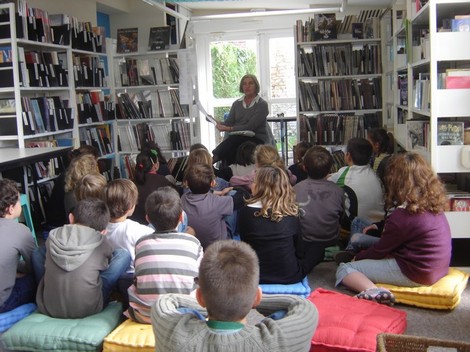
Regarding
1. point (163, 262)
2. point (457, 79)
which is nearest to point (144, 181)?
point (163, 262)

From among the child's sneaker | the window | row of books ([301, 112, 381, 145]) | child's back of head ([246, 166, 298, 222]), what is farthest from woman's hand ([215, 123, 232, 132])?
the window

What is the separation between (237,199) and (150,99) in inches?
139


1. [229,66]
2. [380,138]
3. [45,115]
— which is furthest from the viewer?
[229,66]

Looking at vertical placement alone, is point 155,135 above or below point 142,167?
above

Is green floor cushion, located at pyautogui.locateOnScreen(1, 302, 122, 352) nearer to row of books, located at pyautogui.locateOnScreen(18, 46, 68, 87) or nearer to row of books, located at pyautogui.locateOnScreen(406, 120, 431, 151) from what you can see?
row of books, located at pyautogui.locateOnScreen(406, 120, 431, 151)

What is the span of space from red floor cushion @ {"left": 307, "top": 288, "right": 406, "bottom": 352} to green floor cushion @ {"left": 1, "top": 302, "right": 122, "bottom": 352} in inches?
36.2

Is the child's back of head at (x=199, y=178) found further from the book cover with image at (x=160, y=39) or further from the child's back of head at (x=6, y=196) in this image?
the book cover with image at (x=160, y=39)

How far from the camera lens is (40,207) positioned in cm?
534

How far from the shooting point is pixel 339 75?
641 centimetres

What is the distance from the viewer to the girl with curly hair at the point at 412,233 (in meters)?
2.90

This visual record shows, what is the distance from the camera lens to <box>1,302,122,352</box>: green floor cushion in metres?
2.41

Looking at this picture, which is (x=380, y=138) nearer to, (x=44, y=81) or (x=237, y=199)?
(x=237, y=199)

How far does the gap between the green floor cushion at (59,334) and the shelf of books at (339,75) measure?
14.4 feet

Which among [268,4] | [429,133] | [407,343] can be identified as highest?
[268,4]
